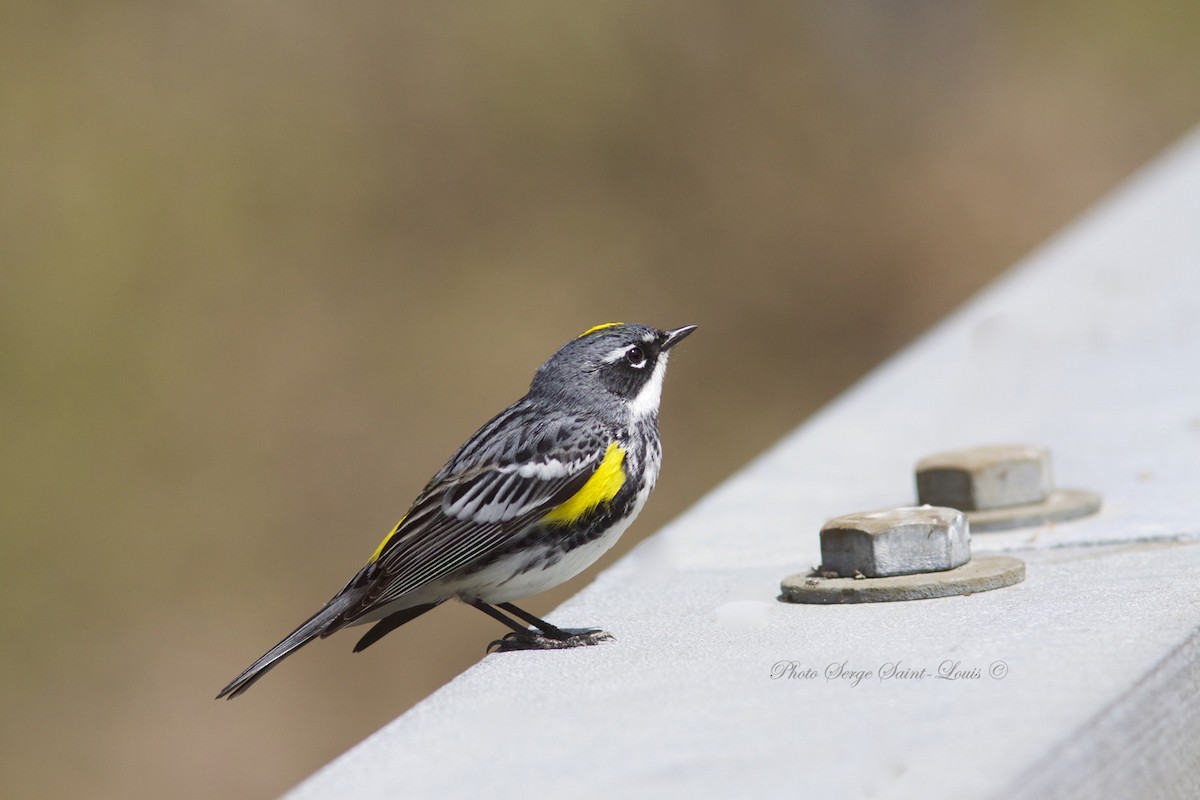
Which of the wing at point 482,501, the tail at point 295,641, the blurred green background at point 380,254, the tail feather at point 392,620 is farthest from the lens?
the blurred green background at point 380,254

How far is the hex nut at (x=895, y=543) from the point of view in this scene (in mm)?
3334

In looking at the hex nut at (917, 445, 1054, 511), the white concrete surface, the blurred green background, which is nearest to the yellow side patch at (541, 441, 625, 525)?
the white concrete surface

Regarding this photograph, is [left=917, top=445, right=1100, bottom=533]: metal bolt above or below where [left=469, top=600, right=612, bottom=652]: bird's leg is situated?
above

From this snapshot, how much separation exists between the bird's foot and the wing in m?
0.41

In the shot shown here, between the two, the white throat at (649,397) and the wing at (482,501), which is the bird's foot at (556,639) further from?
the white throat at (649,397)

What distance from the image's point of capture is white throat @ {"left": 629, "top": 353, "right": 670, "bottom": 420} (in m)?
4.38

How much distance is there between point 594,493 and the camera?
3.97 metres

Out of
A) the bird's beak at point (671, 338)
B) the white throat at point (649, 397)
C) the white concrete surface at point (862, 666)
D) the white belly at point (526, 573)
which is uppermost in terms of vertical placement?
the bird's beak at point (671, 338)

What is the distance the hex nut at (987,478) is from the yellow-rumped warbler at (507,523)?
31.3 inches

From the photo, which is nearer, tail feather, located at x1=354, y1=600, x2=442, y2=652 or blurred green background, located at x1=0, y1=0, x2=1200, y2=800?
tail feather, located at x1=354, y1=600, x2=442, y2=652

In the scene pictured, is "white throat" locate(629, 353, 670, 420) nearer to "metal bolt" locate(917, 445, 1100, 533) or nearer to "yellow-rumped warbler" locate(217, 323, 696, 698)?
"yellow-rumped warbler" locate(217, 323, 696, 698)

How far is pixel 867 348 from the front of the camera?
14.0 m

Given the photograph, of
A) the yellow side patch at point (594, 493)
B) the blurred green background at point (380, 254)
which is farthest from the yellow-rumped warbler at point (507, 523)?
the blurred green background at point (380, 254)

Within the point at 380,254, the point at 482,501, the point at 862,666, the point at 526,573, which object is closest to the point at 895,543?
the point at 862,666
